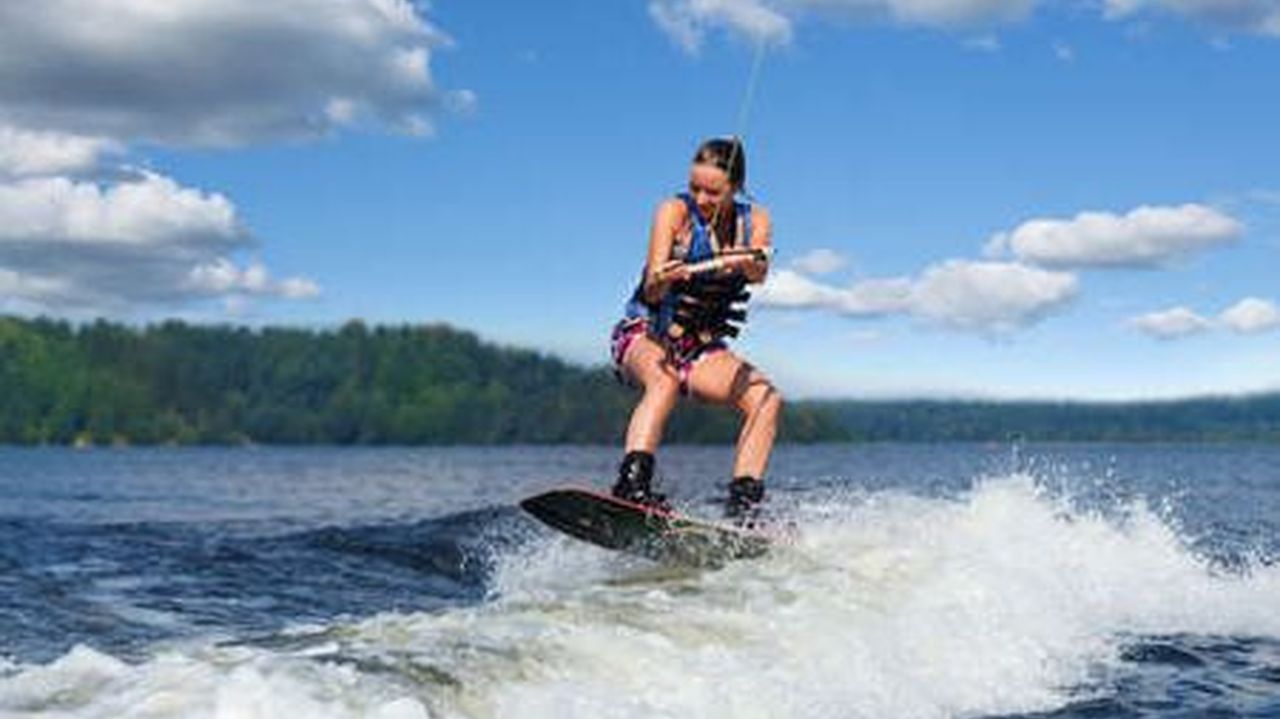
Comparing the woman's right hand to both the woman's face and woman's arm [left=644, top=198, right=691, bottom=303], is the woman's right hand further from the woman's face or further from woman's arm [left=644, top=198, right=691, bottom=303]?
the woman's face

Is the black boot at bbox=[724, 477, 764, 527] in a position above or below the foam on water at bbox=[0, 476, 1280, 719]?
above

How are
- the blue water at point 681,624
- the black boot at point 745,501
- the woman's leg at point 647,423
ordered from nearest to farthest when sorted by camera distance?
the blue water at point 681,624
the woman's leg at point 647,423
the black boot at point 745,501

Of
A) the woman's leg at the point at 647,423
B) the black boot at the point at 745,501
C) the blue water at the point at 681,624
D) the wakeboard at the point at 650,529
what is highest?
the woman's leg at the point at 647,423

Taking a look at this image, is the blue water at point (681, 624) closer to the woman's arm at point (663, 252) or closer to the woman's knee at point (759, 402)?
the woman's knee at point (759, 402)

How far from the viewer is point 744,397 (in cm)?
993

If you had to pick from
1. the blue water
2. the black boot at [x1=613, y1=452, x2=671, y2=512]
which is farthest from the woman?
the blue water

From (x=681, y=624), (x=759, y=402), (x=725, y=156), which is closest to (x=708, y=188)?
(x=725, y=156)

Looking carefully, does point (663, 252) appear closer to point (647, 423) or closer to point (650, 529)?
point (647, 423)

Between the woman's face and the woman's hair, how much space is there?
4 cm

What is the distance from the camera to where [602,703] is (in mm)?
5352

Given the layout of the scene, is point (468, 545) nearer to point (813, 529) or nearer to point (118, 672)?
point (813, 529)

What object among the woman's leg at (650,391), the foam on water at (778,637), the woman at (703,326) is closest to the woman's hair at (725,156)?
the woman at (703,326)

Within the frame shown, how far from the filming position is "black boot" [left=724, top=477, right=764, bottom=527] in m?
9.75

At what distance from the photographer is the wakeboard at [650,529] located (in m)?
9.26
